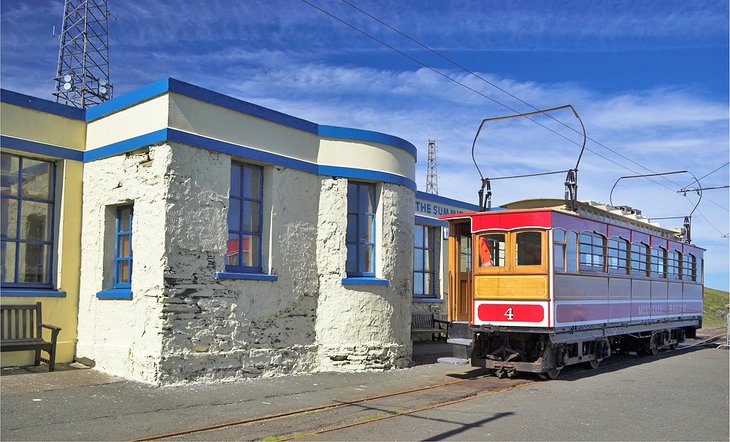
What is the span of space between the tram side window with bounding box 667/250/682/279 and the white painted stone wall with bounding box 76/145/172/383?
575 inches

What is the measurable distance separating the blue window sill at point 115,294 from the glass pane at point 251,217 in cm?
231

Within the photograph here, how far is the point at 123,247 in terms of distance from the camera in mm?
12125

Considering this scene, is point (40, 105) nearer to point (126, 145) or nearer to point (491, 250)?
point (126, 145)

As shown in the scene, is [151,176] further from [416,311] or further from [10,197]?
[416,311]

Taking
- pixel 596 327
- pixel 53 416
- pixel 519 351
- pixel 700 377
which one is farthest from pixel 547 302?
pixel 53 416

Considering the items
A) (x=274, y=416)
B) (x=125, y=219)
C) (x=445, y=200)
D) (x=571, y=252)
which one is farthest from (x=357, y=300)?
(x=445, y=200)

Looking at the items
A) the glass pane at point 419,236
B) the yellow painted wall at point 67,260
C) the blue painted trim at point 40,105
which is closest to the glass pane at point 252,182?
the yellow painted wall at point 67,260

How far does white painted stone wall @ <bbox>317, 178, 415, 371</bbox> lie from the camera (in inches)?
531

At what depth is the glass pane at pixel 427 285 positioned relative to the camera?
20906mm

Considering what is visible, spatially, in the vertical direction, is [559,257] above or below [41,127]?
below

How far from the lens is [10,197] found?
459 inches

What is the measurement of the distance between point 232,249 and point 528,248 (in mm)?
5600

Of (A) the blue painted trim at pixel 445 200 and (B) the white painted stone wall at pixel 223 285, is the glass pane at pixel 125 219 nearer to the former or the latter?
(B) the white painted stone wall at pixel 223 285

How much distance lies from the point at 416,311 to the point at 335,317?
6423mm
